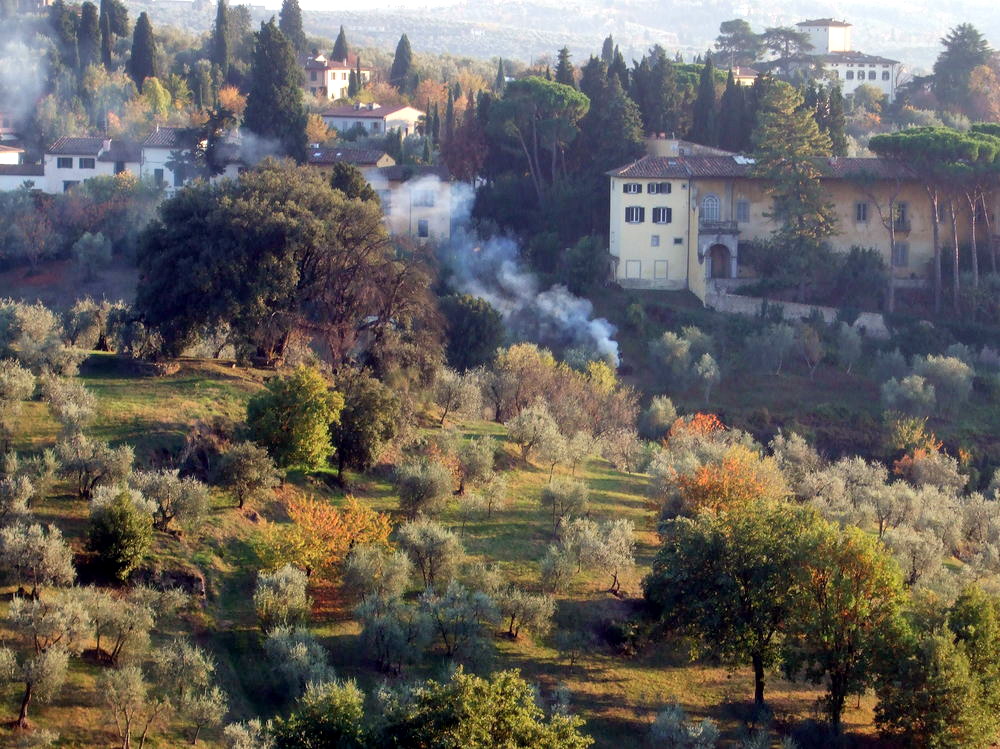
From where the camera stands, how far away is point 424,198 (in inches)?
2356

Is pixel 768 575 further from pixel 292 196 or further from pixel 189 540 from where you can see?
pixel 292 196

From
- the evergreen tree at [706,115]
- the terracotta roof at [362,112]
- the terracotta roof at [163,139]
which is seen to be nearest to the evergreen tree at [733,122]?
the evergreen tree at [706,115]

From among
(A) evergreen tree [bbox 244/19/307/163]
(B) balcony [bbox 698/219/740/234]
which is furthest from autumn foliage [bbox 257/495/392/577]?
(A) evergreen tree [bbox 244/19/307/163]

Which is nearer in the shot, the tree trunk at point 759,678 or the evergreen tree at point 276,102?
the tree trunk at point 759,678

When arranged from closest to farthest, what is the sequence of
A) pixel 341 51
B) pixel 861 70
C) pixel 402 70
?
pixel 402 70 < pixel 341 51 < pixel 861 70

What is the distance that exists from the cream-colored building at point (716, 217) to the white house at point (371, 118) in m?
22.7

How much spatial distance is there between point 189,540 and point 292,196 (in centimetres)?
1193

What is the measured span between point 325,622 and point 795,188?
113 feet

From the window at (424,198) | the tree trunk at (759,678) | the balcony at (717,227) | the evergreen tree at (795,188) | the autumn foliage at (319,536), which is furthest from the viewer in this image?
the window at (424,198)

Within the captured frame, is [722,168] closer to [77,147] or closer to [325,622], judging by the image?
[77,147]

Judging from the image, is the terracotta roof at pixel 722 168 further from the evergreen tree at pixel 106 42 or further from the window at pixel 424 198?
the evergreen tree at pixel 106 42

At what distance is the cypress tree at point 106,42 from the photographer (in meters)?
87.6

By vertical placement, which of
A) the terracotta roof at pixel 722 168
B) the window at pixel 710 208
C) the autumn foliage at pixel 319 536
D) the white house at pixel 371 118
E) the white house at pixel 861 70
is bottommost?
the autumn foliage at pixel 319 536

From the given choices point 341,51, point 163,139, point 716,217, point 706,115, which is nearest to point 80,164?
point 163,139
